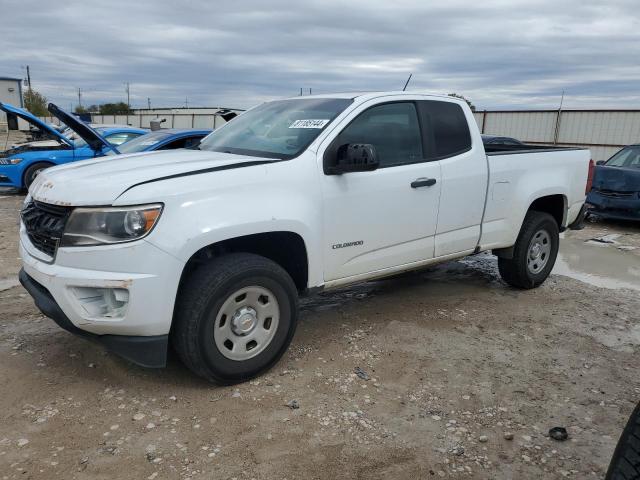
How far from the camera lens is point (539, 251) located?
5.80 meters

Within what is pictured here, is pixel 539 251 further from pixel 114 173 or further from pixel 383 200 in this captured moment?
pixel 114 173

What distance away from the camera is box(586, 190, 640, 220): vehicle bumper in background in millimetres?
9711

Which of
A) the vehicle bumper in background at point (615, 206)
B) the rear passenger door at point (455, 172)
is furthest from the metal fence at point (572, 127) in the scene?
the rear passenger door at point (455, 172)

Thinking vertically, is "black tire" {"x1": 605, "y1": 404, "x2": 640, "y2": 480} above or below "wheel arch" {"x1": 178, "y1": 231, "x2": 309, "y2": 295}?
below

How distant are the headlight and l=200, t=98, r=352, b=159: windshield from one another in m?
1.10

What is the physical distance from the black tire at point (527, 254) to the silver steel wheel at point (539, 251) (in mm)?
19

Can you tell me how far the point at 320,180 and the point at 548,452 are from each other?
6.90 feet

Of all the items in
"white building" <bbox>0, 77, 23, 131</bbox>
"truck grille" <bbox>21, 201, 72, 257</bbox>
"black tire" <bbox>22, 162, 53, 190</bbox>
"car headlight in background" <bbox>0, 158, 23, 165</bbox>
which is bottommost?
"black tire" <bbox>22, 162, 53, 190</bbox>

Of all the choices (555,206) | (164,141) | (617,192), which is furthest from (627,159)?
(164,141)

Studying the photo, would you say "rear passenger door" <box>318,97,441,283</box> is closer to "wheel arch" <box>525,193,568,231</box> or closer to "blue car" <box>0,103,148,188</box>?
"wheel arch" <box>525,193,568,231</box>

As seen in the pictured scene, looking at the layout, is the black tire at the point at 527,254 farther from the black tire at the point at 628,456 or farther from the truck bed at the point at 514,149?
the black tire at the point at 628,456

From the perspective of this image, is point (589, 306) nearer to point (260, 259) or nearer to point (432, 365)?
point (432, 365)

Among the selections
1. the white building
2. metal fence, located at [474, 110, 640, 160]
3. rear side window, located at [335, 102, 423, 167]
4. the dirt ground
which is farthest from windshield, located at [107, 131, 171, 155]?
the white building

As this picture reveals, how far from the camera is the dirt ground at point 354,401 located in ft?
9.32
